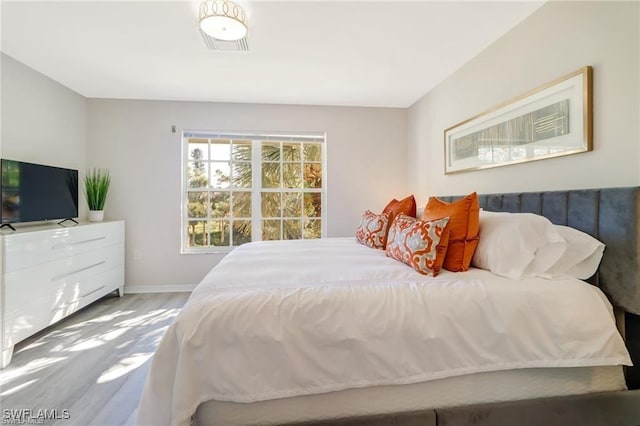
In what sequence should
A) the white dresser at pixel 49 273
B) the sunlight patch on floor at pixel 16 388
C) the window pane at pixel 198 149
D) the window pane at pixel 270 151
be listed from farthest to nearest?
the window pane at pixel 270 151 → the window pane at pixel 198 149 → the white dresser at pixel 49 273 → the sunlight patch on floor at pixel 16 388

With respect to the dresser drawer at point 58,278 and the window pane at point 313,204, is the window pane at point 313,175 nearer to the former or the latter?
the window pane at point 313,204

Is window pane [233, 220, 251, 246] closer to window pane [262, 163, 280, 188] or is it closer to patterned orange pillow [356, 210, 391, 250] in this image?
window pane [262, 163, 280, 188]

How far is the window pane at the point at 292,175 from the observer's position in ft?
12.0

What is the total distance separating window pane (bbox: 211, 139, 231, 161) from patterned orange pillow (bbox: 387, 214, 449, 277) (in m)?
2.73

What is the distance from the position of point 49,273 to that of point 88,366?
3.01ft

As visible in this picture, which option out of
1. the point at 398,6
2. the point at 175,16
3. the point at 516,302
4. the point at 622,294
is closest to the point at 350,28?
the point at 398,6

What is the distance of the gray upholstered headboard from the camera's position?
3.79 feet

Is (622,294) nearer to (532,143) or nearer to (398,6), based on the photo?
(532,143)

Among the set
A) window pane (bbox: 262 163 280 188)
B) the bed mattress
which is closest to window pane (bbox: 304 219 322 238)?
window pane (bbox: 262 163 280 188)

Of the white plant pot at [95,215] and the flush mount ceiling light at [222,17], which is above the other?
the flush mount ceiling light at [222,17]

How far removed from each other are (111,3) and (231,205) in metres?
2.22

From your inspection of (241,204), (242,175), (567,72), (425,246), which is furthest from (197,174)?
(567,72)

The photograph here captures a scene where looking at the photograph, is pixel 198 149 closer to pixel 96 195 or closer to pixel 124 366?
pixel 96 195
